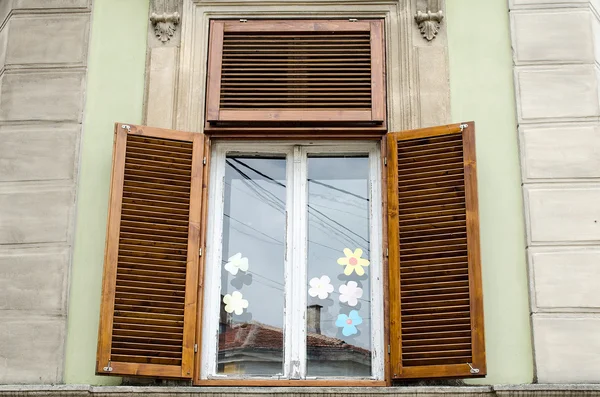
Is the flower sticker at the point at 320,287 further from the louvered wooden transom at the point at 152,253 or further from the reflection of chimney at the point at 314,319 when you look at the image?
the louvered wooden transom at the point at 152,253

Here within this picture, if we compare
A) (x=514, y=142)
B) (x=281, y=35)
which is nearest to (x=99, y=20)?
(x=281, y=35)

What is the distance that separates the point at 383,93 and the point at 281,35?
849 mm

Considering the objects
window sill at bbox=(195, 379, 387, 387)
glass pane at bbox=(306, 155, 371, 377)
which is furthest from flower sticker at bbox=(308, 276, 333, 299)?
window sill at bbox=(195, 379, 387, 387)

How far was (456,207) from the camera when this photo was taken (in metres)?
7.23

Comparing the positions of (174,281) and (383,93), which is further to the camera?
(383,93)

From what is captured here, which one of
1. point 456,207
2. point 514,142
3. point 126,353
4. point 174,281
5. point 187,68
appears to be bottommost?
point 126,353

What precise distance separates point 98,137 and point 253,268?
143 centimetres

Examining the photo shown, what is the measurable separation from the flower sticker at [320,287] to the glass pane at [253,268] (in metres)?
0.20

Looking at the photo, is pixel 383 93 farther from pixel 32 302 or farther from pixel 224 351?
pixel 32 302

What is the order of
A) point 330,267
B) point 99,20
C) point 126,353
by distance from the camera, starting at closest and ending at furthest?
point 126,353
point 330,267
point 99,20

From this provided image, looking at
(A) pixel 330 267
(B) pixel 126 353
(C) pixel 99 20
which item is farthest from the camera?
(C) pixel 99 20

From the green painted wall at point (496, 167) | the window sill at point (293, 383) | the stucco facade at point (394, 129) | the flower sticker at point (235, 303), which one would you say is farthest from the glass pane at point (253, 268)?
the green painted wall at point (496, 167)

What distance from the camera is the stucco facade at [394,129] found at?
7.18 meters

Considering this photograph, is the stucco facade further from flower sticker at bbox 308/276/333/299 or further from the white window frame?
flower sticker at bbox 308/276/333/299
